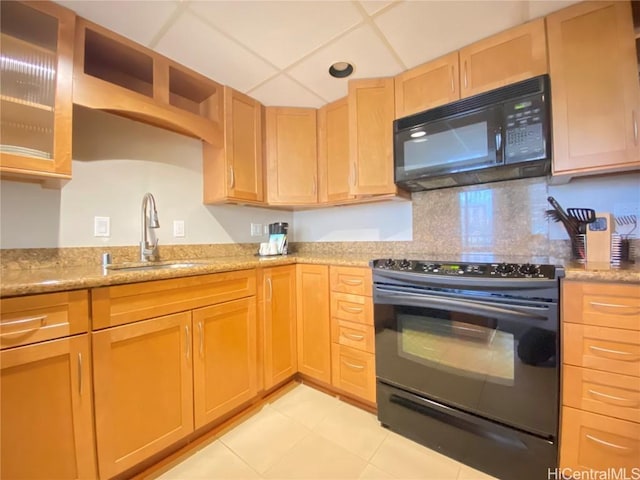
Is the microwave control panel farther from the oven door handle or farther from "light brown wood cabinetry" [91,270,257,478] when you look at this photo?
"light brown wood cabinetry" [91,270,257,478]

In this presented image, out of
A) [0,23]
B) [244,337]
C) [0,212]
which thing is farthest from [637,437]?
[0,23]

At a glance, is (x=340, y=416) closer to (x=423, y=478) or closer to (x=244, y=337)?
(x=423, y=478)

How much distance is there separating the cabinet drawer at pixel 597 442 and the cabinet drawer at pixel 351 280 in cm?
97

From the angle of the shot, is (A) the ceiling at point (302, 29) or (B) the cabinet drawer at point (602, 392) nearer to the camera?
(B) the cabinet drawer at point (602, 392)

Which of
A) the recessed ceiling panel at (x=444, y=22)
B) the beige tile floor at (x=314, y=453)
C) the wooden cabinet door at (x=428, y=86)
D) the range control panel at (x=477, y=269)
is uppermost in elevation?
the recessed ceiling panel at (x=444, y=22)

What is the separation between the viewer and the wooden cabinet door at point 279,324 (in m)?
1.70

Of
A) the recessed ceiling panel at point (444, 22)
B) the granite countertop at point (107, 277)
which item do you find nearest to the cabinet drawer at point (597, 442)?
the granite countertop at point (107, 277)

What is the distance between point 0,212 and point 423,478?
232cm

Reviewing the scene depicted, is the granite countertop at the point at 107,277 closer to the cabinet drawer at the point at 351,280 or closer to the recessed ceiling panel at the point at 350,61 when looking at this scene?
the cabinet drawer at the point at 351,280

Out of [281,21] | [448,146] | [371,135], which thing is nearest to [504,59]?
[448,146]

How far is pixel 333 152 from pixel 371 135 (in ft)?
1.29

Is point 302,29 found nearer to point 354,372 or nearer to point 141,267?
point 141,267

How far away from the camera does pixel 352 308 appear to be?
5.36 feet

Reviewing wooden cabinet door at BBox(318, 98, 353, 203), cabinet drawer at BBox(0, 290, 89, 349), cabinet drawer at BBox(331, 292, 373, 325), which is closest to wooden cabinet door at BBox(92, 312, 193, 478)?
cabinet drawer at BBox(0, 290, 89, 349)
